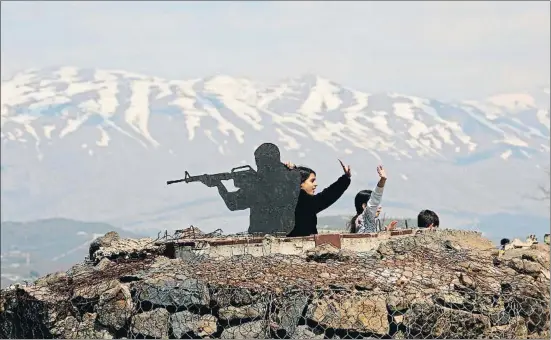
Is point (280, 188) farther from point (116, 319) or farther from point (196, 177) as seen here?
point (116, 319)

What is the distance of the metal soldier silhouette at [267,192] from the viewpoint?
2760 centimetres

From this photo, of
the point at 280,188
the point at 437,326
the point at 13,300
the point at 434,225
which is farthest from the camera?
the point at 434,225

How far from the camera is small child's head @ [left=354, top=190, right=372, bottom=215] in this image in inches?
1179

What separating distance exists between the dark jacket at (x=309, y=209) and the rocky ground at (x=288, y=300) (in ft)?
5.09

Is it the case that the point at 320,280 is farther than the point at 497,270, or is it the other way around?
the point at 497,270

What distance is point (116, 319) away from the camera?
24.0m

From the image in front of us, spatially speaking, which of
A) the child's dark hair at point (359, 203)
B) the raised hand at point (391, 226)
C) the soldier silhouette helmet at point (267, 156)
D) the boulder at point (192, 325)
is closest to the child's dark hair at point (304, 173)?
the soldier silhouette helmet at point (267, 156)

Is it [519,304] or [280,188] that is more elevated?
[280,188]

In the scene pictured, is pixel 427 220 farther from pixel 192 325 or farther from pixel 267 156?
pixel 192 325

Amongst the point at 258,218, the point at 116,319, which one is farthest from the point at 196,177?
the point at 116,319

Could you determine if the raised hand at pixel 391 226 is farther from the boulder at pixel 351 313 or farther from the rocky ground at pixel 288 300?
the boulder at pixel 351 313

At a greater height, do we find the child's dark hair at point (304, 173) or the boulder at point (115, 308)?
the child's dark hair at point (304, 173)

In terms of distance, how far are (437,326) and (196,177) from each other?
6359 mm

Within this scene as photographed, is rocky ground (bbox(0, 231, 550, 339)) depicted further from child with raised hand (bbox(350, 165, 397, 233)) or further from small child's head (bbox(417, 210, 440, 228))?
small child's head (bbox(417, 210, 440, 228))
